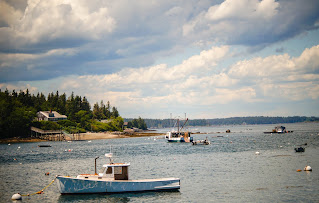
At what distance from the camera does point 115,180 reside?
4197 cm

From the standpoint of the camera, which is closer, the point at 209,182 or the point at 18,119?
the point at 209,182

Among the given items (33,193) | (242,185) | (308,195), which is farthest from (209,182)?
(33,193)

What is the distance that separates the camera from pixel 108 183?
4159 cm

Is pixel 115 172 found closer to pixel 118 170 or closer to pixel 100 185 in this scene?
pixel 118 170

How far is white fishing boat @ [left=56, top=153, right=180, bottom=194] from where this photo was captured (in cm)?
4150

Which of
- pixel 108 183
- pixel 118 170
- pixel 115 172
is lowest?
pixel 108 183

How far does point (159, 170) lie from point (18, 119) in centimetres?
13706

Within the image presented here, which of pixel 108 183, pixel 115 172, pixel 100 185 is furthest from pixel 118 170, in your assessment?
pixel 100 185

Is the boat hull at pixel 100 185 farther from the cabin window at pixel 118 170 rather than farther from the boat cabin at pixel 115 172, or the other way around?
the cabin window at pixel 118 170

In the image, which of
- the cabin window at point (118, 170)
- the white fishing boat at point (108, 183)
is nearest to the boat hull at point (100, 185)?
the white fishing boat at point (108, 183)

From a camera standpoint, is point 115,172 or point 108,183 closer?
point 108,183

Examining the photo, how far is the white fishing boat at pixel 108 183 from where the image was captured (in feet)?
136

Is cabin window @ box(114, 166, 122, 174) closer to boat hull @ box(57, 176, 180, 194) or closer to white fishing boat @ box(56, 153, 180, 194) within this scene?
white fishing boat @ box(56, 153, 180, 194)

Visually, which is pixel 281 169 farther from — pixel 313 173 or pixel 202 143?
pixel 202 143
